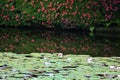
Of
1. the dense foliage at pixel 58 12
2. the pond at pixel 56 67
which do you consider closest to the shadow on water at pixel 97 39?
the dense foliage at pixel 58 12

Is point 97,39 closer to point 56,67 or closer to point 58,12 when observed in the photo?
point 58,12

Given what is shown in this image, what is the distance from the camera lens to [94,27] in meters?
17.2

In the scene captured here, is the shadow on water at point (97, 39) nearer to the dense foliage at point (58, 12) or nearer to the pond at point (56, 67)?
the dense foliage at point (58, 12)

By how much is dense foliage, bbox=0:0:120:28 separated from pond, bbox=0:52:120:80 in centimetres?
941

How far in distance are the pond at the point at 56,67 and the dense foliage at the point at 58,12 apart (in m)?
9.41

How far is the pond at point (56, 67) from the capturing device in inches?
243

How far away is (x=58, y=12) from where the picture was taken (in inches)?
701

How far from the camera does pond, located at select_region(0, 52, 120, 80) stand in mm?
6164

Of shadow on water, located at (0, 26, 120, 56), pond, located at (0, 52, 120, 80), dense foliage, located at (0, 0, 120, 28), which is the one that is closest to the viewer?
pond, located at (0, 52, 120, 80)

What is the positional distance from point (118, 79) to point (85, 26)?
37.7ft

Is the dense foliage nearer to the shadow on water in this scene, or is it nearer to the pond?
the shadow on water

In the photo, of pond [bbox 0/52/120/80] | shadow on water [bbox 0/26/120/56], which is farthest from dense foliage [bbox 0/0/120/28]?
pond [bbox 0/52/120/80]

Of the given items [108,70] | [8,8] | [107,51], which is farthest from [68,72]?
[8,8]

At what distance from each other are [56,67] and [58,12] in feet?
36.3
